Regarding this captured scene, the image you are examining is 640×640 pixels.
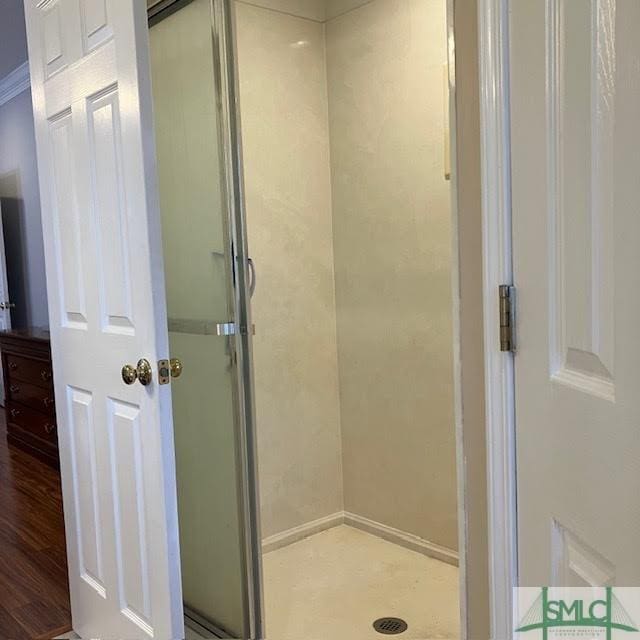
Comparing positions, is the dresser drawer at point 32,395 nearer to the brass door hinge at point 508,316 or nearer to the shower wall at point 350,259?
the shower wall at point 350,259

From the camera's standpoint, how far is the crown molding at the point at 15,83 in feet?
15.8

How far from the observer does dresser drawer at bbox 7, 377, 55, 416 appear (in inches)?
160

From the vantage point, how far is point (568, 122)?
87cm

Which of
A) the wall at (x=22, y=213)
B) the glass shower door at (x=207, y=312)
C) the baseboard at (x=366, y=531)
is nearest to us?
the glass shower door at (x=207, y=312)

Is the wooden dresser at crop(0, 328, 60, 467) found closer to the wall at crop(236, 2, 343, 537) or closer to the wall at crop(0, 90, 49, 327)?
the wall at crop(0, 90, 49, 327)

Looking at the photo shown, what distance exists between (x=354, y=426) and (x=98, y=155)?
1.77m

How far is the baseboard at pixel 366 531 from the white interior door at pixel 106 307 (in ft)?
3.27

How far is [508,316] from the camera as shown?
1042 mm

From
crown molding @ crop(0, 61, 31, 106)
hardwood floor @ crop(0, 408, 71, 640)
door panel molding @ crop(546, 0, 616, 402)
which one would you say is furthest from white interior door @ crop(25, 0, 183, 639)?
crown molding @ crop(0, 61, 31, 106)

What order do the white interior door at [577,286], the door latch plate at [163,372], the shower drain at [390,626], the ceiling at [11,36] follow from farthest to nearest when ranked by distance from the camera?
1. the ceiling at [11,36]
2. the shower drain at [390,626]
3. the door latch plate at [163,372]
4. the white interior door at [577,286]

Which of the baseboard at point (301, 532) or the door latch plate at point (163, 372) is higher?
the door latch plate at point (163, 372)

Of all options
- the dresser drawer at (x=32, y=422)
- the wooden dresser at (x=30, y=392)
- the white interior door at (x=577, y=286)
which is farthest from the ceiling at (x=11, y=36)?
the white interior door at (x=577, y=286)

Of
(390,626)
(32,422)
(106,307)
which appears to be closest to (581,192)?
(106,307)

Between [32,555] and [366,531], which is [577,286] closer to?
[366,531]
